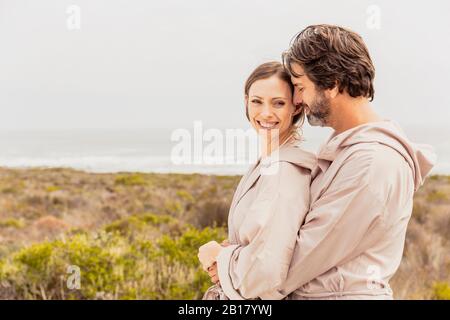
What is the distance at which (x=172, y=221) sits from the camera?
1119 centimetres

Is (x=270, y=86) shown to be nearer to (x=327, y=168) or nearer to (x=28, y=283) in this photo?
(x=327, y=168)

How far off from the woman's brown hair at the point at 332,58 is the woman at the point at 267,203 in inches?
3.9

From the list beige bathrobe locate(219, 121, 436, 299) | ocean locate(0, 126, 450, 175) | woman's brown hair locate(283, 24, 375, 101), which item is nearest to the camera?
beige bathrobe locate(219, 121, 436, 299)

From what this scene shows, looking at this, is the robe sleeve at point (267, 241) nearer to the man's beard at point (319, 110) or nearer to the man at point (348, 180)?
the man at point (348, 180)

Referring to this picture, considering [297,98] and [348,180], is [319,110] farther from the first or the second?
[348,180]

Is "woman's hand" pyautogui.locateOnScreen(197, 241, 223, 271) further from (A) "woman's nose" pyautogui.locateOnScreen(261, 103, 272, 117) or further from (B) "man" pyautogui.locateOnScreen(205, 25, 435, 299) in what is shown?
(A) "woman's nose" pyautogui.locateOnScreen(261, 103, 272, 117)

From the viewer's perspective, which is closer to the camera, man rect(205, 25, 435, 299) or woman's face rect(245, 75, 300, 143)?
man rect(205, 25, 435, 299)

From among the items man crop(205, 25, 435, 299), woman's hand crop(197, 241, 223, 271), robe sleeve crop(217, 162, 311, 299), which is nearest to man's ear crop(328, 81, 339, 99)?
man crop(205, 25, 435, 299)

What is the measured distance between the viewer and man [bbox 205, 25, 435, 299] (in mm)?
1710

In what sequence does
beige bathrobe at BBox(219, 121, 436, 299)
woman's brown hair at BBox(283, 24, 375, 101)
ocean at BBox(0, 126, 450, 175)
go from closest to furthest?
beige bathrobe at BBox(219, 121, 436, 299) → woman's brown hair at BBox(283, 24, 375, 101) → ocean at BBox(0, 126, 450, 175)

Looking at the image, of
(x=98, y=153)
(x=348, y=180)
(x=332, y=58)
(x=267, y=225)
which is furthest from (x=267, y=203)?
(x=98, y=153)

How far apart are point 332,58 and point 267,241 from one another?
0.60 meters
